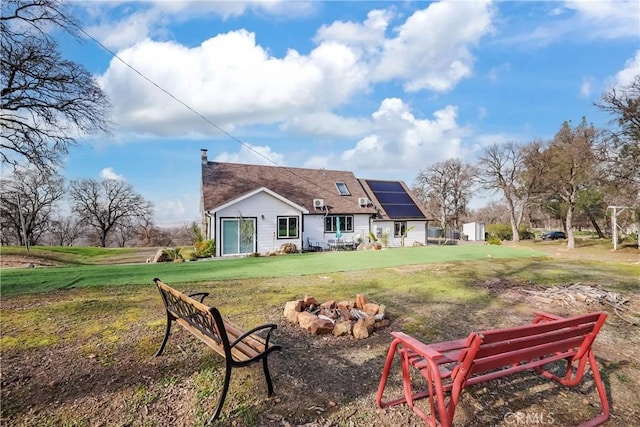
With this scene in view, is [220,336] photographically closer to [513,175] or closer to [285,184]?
[285,184]

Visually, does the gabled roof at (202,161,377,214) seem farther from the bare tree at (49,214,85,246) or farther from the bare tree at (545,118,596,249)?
the bare tree at (49,214,85,246)

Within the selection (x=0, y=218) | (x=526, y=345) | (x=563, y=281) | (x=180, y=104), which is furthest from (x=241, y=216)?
(x=0, y=218)

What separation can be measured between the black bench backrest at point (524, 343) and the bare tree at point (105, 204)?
139 feet

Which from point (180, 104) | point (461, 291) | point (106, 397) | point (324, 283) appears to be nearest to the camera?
point (106, 397)

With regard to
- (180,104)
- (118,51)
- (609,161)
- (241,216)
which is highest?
(118,51)

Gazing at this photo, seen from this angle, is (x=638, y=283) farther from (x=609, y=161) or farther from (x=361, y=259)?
(x=609, y=161)

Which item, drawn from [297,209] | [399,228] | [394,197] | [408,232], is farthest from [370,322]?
[394,197]

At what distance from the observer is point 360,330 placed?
15.8ft

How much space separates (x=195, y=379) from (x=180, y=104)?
42.1 ft

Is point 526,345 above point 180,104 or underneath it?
underneath

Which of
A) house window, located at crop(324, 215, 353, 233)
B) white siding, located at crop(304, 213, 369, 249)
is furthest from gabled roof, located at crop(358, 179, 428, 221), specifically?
white siding, located at crop(304, 213, 369, 249)

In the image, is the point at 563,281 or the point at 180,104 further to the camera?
the point at 180,104

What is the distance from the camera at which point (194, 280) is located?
9234mm

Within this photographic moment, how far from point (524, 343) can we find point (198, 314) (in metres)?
2.92
